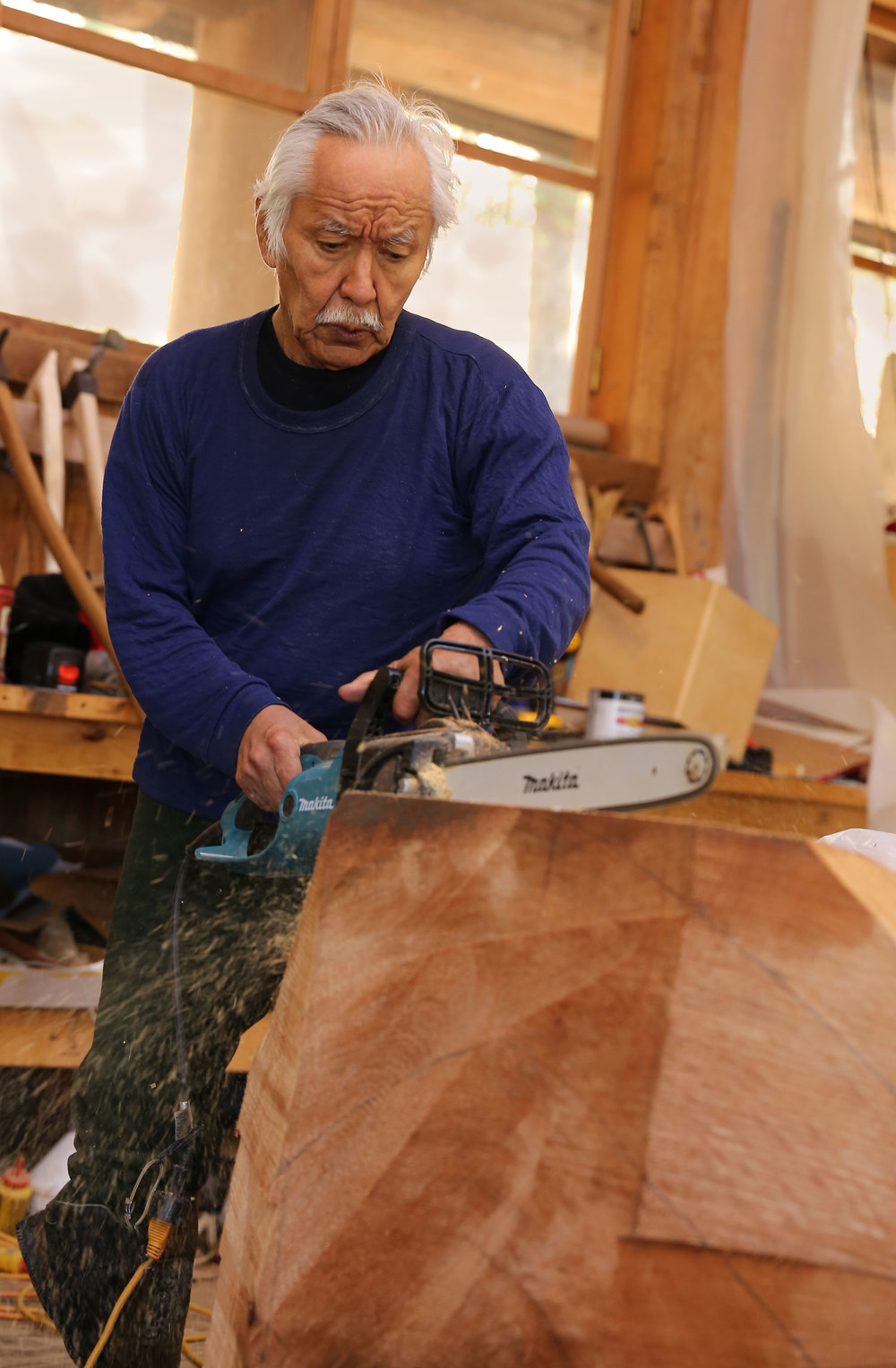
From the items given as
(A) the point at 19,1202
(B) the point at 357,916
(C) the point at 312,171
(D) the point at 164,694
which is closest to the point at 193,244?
(C) the point at 312,171

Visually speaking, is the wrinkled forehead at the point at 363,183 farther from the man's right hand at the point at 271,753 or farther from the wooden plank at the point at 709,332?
the wooden plank at the point at 709,332

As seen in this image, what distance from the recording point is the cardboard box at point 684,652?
10.3 ft

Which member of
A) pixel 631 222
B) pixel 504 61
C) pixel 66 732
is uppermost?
pixel 504 61

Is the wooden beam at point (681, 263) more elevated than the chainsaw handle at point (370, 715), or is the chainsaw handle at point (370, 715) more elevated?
the wooden beam at point (681, 263)

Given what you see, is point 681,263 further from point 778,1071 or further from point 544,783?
point 778,1071

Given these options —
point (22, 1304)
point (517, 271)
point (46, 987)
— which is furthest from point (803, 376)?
point (22, 1304)

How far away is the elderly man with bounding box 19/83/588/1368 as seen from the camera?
155 cm

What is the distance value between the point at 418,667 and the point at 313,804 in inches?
8.7

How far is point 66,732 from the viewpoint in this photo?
259cm

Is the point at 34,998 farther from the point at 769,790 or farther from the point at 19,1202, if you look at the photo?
the point at 769,790

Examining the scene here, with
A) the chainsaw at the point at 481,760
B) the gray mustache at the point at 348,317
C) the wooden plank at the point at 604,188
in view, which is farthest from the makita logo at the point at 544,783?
the wooden plank at the point at 604,188

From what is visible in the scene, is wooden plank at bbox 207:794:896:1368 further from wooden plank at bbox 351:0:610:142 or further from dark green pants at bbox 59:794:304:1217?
wooden plank at bbox 351:0:610:142

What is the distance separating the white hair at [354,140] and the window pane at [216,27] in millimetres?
2193

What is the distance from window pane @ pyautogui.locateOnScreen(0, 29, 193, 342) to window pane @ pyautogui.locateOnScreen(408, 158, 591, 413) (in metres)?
0.82
